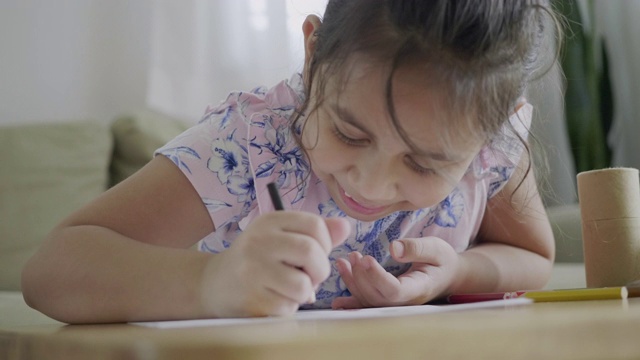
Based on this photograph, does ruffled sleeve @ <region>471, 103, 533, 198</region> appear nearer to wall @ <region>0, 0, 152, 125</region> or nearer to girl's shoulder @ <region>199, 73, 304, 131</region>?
girl's shoulder @ <region>199, 73, 304, 131</region>

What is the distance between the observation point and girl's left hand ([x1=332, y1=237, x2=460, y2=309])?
2.58 feet

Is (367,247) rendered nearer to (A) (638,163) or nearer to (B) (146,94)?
(B) (146,94)

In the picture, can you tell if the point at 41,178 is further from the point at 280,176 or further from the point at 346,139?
the point at 346,139

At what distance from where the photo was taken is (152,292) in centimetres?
65

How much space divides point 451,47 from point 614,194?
0.30m

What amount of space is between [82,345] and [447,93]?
409 mm

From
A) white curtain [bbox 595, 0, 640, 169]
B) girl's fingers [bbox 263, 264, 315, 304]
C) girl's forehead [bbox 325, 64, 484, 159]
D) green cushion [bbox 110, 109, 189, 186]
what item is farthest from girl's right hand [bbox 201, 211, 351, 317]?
white curtain [bbox 595, 0, 640, 169]

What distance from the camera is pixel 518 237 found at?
1146 millimetres

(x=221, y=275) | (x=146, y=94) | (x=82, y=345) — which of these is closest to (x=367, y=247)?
(x=221, y=275)

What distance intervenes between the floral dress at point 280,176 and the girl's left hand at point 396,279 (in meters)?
0.12

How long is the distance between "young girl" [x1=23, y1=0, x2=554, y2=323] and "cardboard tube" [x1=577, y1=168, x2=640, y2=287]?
12 centimetres

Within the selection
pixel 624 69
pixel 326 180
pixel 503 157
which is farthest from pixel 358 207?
pixel 624 69

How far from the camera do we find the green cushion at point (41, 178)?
1.84 meters

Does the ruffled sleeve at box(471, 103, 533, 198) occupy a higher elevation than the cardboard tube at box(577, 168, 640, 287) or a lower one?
higher
